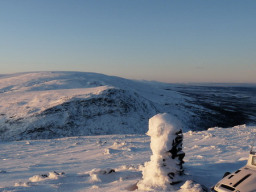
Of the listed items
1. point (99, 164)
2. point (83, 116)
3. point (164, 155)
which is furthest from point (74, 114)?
point (164, 155)

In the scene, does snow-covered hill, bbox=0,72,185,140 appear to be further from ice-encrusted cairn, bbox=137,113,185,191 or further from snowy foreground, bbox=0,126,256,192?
ice-encrusted cairn, bbox=137,113,185,191

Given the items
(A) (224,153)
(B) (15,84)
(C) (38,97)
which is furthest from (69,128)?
(B) (15,84)

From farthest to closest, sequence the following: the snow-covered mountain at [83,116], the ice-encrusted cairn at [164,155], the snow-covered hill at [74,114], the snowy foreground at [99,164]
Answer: the snow-covered mountain at [83,116]
the snow-covered hill at [74,114]
the snowy foreground at [99,164]
the ice-encrusted cairn at [164,155]

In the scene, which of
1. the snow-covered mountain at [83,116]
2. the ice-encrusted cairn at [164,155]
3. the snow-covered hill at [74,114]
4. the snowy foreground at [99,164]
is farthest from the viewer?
the snow-covered mountain at [83,116]

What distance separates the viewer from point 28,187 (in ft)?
25.7

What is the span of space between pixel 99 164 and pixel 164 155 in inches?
212

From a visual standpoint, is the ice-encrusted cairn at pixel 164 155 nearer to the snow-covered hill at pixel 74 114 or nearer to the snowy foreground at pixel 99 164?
the snowy foreground at pixel 99 164

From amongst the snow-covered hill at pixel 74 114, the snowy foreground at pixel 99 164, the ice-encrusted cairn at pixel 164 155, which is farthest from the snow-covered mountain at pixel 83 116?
the ice-encrusted cairn at pixel 164 155

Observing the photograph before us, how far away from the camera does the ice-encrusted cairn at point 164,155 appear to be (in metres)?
6.88

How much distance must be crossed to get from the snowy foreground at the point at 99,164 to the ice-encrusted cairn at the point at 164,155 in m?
0.48

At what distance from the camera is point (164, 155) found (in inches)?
275

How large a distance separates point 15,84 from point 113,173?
57.8 m

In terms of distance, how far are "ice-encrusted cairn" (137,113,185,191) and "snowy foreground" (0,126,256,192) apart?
1.57ft

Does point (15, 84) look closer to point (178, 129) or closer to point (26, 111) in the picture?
point (26, 111)
